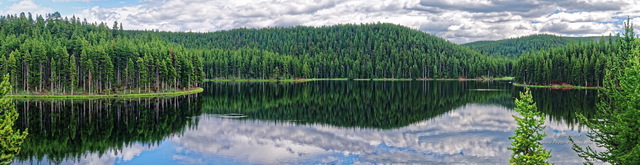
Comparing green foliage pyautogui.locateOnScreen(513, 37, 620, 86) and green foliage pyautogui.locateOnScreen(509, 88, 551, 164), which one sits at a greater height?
green foliage pyautogui.locateOnScreen(513, 37, 620, 86)

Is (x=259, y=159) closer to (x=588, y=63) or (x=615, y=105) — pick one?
(x=615, y=105)

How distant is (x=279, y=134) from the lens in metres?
46.9

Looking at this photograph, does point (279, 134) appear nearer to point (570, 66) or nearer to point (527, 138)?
point (527, 138)

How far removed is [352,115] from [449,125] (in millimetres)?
15687

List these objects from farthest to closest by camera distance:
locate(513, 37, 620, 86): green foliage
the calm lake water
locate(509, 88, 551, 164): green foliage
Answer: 1. locate(513, 37, 620, 86): green foliage
2. the calm lake water
3. locate(509, 88, 551, 164): green foliage

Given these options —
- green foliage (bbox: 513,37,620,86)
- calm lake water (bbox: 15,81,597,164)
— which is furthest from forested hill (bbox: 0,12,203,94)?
green foliage (bbox: 513,37,620,86)

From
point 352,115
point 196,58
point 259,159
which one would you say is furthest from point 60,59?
point 259,159

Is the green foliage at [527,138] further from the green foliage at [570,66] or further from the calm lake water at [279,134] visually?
the green foliage at [570,66]

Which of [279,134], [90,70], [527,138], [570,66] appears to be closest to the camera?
[527,138]

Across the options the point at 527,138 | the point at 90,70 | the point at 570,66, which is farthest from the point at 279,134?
the point at 570,66

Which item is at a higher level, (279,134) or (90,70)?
(90,70)

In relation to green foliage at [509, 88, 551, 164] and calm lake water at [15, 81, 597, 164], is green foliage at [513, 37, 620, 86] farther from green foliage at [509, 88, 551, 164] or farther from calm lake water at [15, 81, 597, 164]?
green foliage at [509, 88, 551, 164]

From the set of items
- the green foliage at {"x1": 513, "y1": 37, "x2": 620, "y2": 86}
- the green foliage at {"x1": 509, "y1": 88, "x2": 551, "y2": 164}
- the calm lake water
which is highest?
the green foliage at {"x1": 513, "y1": 37, "x2": 620, "y2": 86}

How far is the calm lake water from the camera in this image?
35.7m
